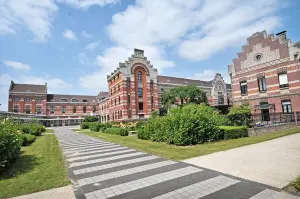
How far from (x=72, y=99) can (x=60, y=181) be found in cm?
6864

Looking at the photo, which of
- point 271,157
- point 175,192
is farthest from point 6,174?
point 271,157

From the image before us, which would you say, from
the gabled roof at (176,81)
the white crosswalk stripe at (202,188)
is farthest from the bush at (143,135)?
the gabled roof at (176,81)

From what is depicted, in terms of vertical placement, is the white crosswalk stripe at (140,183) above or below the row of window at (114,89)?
below

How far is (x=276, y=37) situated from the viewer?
909 inches

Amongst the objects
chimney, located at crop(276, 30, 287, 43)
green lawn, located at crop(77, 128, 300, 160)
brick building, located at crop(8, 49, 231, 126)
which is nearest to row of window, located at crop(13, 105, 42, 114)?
brick building, located at crop(8, 49, 231, 126)

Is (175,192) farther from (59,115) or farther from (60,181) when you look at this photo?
(59,115)

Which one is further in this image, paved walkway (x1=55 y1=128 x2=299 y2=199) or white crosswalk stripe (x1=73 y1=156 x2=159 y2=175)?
white crosswalk stripe (x1=73 y1=156 x2=159 y2=175)

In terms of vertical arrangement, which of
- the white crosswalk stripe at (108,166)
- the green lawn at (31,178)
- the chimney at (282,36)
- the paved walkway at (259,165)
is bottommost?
the white crosswalk stripe at (108,166)

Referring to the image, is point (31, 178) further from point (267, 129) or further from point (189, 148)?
point (267, 129)

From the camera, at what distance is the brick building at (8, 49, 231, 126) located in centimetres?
3712

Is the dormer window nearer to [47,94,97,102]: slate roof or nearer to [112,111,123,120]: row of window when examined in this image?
[112,111,123,120]: row of window

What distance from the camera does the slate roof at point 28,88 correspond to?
60219 millimetres

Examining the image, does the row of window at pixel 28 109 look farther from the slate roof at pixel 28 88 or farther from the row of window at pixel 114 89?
the row of window at pixel 114 89

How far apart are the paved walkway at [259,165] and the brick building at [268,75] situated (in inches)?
599
